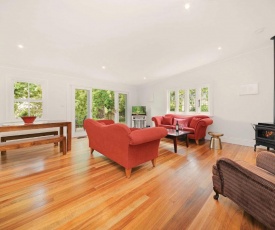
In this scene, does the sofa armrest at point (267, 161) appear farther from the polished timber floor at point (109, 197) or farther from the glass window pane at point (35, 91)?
the glass window pane at point (35, 91)

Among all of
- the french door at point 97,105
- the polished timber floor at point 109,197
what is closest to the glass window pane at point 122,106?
the french door at point 97,105

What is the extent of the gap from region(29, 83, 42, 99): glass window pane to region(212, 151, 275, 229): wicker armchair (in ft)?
17.1

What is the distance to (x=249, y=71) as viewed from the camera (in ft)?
13.2

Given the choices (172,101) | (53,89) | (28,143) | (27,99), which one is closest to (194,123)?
(172,101)

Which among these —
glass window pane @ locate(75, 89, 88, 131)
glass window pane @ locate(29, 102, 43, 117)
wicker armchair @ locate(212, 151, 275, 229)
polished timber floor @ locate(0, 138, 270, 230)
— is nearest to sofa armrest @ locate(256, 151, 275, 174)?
wicker armchair @ locate(212, 151, 275, 229)

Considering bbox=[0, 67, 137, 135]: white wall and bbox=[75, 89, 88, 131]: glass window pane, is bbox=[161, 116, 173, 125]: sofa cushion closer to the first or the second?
bbox=[0, 67, 137, 135]: white wall

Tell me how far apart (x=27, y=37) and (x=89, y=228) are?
11.4 ft

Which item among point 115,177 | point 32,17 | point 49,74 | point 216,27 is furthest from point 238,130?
point 49,74

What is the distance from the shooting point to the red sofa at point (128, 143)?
2.12m

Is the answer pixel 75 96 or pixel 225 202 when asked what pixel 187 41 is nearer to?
pixel 225 202

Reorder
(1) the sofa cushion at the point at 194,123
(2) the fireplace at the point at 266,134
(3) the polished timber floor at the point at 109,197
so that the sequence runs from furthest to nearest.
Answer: (1) the sofa cushion at the point at 194,123 → (2) the fireplace at the point at 266,134 → (3) the polished timber floor at the point at 109,197

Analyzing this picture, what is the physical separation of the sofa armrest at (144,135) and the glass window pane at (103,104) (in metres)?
4.25

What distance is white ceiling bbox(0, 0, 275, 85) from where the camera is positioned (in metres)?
2.16

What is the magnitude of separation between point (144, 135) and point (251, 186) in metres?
1.33
